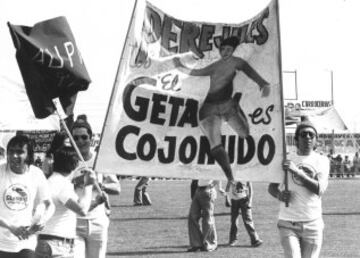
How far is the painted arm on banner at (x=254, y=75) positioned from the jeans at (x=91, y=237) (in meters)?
1.99

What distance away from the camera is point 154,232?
59.7 ft

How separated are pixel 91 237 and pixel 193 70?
188 centimetres

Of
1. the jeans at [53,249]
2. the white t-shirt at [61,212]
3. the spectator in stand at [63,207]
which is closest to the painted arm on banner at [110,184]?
the spectator in stand at [63,207]

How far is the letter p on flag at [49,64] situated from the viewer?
26.4ft

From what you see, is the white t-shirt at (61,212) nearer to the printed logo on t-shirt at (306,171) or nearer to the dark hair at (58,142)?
the dark hair at (58,142)

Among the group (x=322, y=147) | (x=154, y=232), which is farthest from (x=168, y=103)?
(x=322, y=147)

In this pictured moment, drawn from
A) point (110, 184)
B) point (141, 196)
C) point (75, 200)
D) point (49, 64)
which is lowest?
point (141, 196)

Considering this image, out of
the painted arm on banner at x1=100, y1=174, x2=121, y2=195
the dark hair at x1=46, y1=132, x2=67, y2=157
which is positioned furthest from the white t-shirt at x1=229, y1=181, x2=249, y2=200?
the dark hair at x1=46, y1=132, x2=67, y2=157

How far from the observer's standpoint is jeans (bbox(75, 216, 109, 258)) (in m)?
8.13

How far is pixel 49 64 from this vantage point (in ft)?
26.4

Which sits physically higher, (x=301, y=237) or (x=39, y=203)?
(x=39, y=203)

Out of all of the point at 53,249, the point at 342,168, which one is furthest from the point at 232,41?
the point at 342,168

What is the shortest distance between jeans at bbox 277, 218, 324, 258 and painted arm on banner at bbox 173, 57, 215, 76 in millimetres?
1683

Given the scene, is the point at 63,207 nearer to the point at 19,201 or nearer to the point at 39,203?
the point at 39,203
